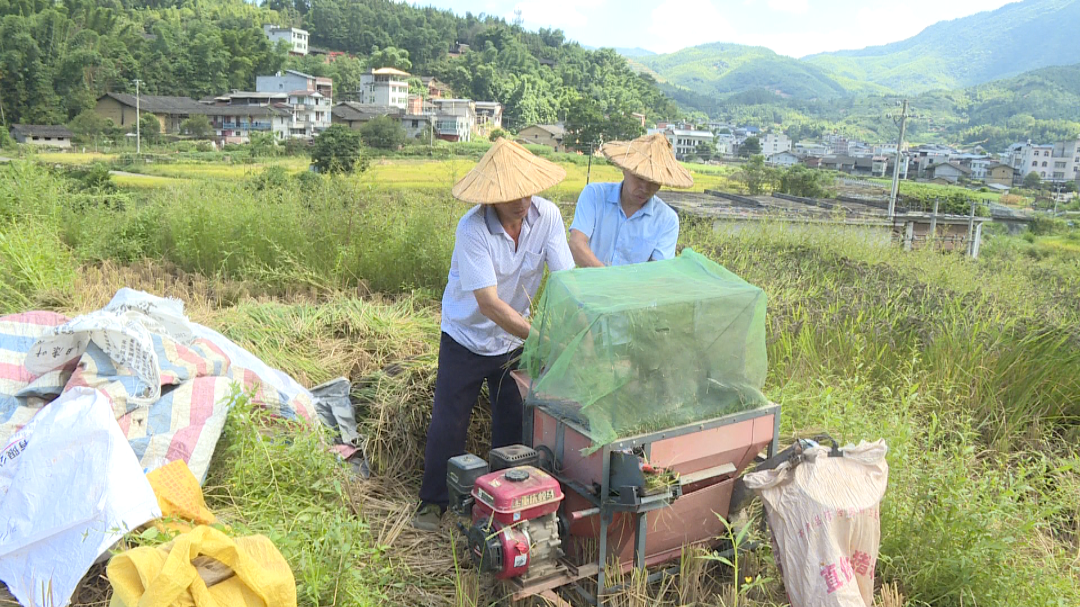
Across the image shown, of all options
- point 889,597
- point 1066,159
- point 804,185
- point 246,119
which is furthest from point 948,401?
point 1066,159

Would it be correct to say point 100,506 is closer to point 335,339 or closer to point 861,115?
point 335,339

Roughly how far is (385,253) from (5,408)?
3.12 metres

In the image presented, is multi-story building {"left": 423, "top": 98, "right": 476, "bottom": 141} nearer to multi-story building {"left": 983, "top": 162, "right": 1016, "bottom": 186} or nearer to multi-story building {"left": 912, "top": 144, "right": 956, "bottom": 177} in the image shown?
multi-story building {"left": 912, "top": 144, "right": 956, "bottom": 177}

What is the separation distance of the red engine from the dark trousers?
69 centimetres

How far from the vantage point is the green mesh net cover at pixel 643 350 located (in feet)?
7.19

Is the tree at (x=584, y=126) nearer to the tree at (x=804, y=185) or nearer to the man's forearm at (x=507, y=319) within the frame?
the man's forearm at (x=507, y=319)

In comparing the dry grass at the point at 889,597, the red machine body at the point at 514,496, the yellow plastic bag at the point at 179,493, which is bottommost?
the dry grass at the point at 889,597

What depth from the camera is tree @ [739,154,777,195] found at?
3303cm

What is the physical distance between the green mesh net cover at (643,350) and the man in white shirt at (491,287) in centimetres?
28

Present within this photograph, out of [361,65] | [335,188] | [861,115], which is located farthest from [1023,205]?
[861,115]

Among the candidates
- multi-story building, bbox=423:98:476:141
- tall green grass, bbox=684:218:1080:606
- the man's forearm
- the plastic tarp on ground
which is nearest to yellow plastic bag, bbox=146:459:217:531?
the plastic tarp on ground

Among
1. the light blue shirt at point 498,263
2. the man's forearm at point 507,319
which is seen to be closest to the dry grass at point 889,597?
the man's forearm at point 507,319

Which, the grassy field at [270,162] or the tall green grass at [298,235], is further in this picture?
the grassy field at [270,162]

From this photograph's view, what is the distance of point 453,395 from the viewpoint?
9.45 feet
